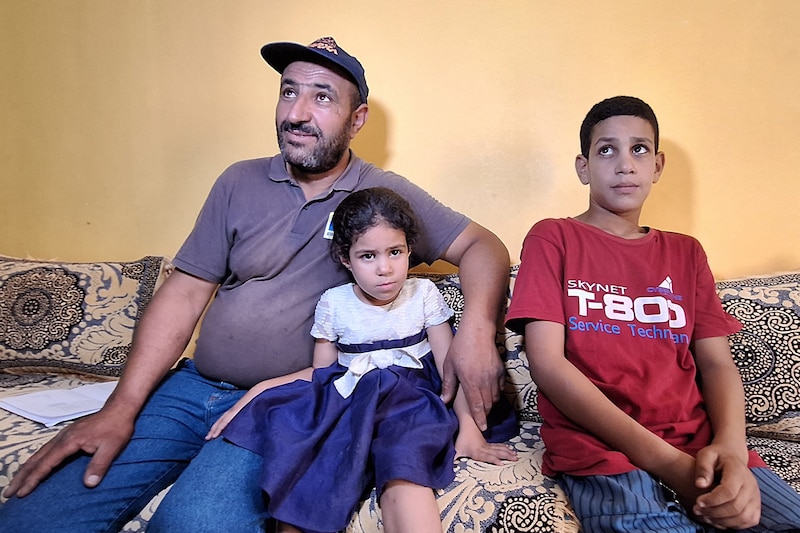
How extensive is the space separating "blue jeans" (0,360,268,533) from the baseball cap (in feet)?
3.34

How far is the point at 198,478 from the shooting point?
1191mm

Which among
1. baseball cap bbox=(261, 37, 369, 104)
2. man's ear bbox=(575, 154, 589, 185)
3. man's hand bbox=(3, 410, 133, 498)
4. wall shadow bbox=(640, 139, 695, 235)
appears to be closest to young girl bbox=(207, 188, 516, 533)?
man's hand bbox=(3, 410, 133, 498)

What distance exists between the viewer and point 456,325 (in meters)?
1.67

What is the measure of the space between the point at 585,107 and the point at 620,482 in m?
1.28

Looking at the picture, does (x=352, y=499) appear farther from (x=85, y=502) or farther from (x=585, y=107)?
(x=585, y=107)

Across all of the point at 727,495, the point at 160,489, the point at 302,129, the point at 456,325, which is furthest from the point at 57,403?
the point at 727,495

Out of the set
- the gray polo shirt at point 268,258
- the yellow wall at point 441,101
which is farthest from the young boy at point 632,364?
the yellow wall at point 441,101

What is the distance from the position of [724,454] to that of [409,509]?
64 centimetres

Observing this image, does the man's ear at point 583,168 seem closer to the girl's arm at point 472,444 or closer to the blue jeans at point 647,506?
the girl's arm at point 472,444

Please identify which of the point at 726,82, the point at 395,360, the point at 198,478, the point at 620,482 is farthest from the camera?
the point at 726,82

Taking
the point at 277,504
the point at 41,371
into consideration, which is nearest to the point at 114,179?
the point at 41,371

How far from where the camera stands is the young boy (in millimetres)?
1045

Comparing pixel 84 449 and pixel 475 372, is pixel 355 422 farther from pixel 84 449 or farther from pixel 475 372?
pixel 84 449

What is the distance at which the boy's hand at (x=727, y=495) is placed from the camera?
100 centimetres
